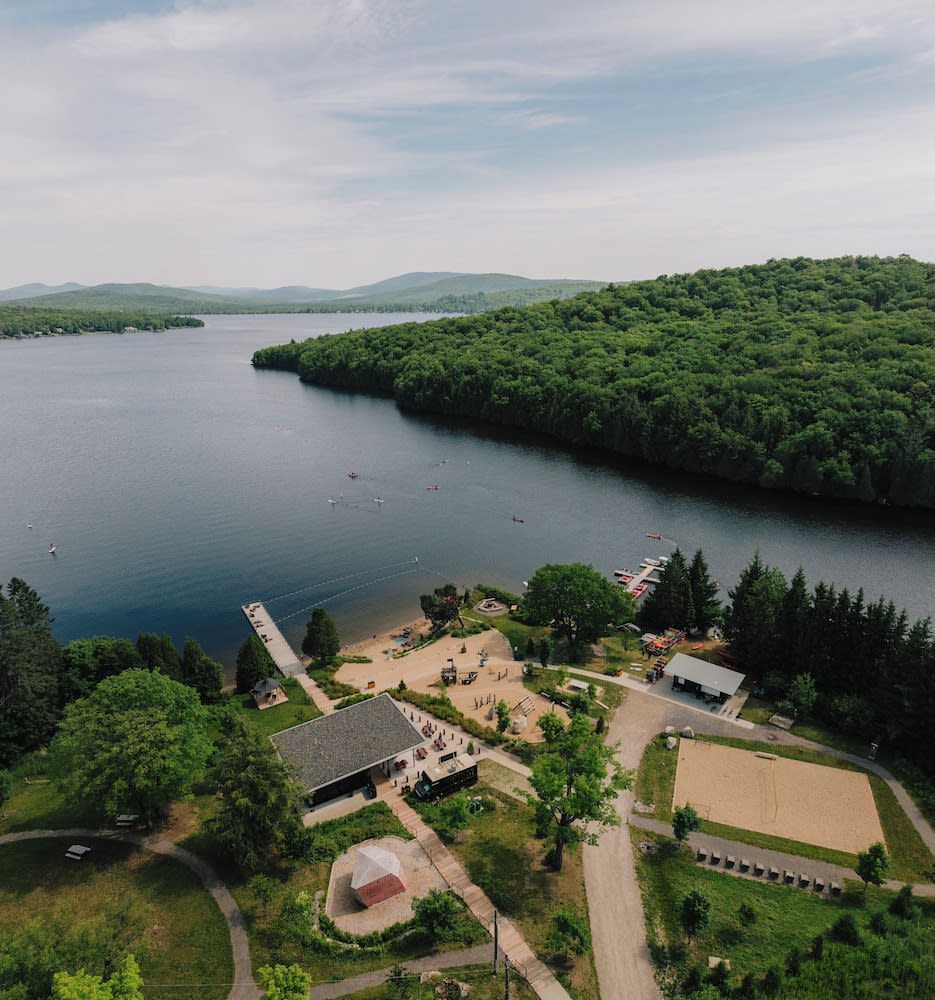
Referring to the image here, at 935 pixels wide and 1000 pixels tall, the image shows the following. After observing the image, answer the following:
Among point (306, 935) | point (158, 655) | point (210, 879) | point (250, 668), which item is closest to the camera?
point (306, 935)

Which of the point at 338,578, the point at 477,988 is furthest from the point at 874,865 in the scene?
the point at 338,578

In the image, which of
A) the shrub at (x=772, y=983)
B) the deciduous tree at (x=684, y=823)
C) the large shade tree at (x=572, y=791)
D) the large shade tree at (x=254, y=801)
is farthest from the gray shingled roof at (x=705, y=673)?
the large shade tree at (x=254, y=801)

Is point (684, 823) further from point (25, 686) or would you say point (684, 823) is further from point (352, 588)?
point (352, 588)

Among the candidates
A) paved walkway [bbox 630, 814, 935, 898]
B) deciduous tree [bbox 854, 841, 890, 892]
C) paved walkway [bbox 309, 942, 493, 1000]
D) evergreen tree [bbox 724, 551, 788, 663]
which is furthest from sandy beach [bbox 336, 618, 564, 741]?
deciduous tree [bbox 854, 841, 890, 892]

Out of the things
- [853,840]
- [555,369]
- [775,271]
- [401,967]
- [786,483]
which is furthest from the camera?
[775,271]

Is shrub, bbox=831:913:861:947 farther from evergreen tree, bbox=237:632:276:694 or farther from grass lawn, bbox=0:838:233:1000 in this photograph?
evergreen tree, bbox=237:632:276:694

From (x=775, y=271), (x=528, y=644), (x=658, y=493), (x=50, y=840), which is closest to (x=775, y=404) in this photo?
(x=658, y=493)

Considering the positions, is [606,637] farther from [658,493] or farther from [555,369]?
[555,369]

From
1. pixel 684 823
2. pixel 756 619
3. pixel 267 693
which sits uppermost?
pixel 756 619
